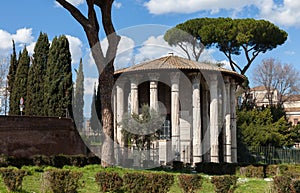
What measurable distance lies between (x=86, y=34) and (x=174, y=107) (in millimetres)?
7123

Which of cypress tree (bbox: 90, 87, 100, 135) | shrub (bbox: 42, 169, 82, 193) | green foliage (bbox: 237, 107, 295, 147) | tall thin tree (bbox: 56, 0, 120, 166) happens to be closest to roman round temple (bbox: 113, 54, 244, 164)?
cypress tree (bbox: 90, 87, 100, 135)

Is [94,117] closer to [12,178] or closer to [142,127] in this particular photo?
[142,127]

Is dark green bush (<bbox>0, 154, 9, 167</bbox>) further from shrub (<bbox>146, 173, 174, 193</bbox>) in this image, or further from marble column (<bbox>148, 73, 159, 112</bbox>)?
marble column (<bbox>148, 73, 159, 112</bbox>)

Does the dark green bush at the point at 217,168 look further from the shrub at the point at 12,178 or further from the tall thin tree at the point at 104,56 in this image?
the shrub at the point at 12,178

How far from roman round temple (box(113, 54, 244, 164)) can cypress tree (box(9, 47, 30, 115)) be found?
7.26 meters

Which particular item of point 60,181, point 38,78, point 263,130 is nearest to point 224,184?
point 60,181

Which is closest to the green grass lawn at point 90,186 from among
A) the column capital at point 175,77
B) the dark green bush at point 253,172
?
the dark green bush at point 253,172

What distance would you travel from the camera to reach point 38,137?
1900 centimetres

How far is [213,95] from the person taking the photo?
2202 centimetres

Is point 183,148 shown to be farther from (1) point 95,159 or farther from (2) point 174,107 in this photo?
(1) point 95,159

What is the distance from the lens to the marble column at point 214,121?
21594 millimetres

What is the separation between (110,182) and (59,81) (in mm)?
16615

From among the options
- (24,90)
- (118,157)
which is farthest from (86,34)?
(24,90)

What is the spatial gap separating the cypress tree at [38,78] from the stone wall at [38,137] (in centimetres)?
586
